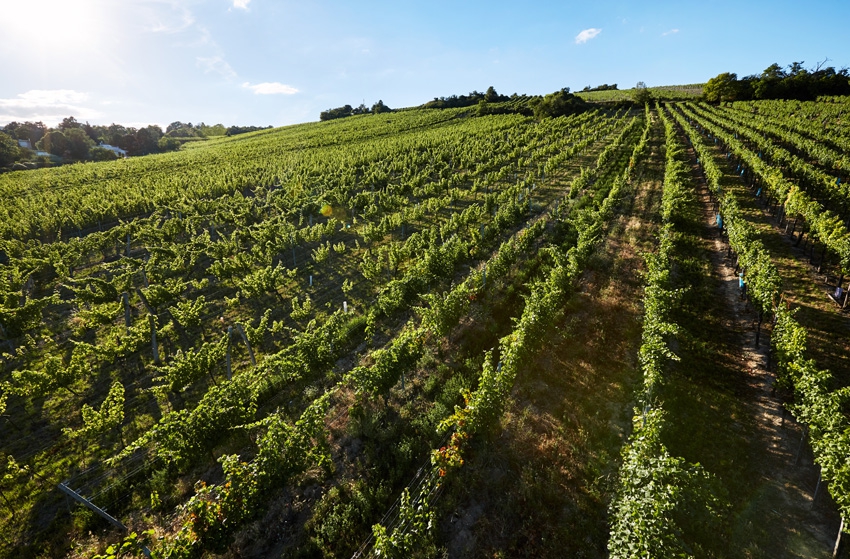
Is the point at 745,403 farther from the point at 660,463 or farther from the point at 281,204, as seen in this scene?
the point at 281,204

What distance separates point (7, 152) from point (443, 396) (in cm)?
10537

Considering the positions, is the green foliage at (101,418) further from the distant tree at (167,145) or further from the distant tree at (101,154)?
the distant tree at (167,145)

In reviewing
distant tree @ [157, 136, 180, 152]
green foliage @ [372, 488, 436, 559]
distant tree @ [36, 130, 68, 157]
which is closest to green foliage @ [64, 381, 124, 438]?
green foliage @ [372, 488, 436, 559]

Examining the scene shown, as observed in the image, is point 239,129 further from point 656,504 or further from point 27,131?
point 656,504

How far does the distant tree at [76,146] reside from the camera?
8883 cm

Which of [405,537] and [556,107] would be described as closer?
[405,537]

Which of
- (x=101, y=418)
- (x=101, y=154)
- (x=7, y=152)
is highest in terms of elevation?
(x=7, y=152)

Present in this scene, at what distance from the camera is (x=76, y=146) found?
295ft

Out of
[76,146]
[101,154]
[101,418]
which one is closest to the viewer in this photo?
[101,418]

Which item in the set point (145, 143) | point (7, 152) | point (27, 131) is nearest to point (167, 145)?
point (145, 143)

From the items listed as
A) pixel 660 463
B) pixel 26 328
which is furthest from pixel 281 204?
pixel 660 463

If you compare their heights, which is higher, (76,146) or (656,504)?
(76,146)

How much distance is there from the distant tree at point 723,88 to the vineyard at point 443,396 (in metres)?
91.0

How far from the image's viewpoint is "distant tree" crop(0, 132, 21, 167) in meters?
69.8
